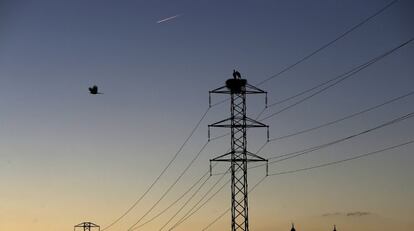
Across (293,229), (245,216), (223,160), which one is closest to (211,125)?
(223,160)

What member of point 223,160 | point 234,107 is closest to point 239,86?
point 234,107

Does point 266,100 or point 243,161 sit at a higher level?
point 266,100

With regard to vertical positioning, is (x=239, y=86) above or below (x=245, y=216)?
above

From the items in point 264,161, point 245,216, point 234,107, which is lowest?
point 245,216

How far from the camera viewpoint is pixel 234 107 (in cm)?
8606

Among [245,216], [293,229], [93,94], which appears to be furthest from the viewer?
[293,229]

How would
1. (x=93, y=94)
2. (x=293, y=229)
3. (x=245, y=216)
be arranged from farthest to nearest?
1. (x=293, y=229)
2. (x=93, y=94)
3. (x=245, y=216)

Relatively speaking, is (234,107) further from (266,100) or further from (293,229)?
(293,229)

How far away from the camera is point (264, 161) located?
271ft

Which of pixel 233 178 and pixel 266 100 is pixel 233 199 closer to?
pixel 233 178

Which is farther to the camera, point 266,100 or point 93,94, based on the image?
point 93,94

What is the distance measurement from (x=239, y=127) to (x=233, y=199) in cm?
693

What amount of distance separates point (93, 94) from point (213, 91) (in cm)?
1710

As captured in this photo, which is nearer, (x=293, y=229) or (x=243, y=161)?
(x=243, y=161)
